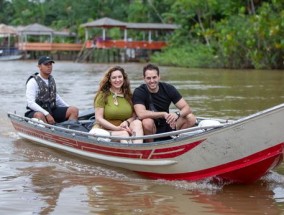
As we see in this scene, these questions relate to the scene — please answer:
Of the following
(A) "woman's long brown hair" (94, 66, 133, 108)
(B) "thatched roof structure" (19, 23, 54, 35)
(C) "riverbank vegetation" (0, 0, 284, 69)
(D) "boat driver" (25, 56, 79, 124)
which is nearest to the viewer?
(A) "woman's long brown hair" (94, 66, 133, 108)

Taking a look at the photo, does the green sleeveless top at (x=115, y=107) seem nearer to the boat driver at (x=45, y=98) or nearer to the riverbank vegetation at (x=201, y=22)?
the boat driver at (x=45, y=98)

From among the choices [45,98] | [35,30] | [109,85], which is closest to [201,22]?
[35,30]

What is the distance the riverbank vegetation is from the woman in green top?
954 inches

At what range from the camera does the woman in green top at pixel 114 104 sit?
7.66 metres

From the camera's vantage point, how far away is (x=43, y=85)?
9.33m

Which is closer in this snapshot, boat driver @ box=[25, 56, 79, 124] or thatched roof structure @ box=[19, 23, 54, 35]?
boat driver @ box=[25, 56, 79, 124]

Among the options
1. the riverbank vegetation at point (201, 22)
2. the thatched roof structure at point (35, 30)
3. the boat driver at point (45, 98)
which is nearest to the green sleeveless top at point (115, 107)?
the boat driver at point (45, 98)

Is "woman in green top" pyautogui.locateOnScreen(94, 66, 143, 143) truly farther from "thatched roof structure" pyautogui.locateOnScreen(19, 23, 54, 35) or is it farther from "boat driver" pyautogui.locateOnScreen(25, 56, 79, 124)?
"thatched roof structure" pyautogui.locateOnScreen(19, 23, 54, 35)

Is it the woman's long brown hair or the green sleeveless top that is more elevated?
the woman's long brown hair

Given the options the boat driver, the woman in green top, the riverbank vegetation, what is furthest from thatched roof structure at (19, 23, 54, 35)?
the woman in green top

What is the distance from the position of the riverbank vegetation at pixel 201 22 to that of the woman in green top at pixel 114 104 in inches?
954

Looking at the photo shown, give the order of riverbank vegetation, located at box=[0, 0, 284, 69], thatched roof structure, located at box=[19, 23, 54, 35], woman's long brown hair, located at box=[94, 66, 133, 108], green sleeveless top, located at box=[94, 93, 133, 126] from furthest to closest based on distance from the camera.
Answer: thatched roof structure, located at box=[19, 23, 54, 35], riverbank vegetation, located at box=[0, 0, 284, 69], green sleeveless top, located at box=[94, 93, 133, 126], woman's long brown hair, located at box=[94, 66, 133, 108]

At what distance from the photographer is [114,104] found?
778 centimetres

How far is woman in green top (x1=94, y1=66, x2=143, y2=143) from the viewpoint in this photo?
25.1 feet
